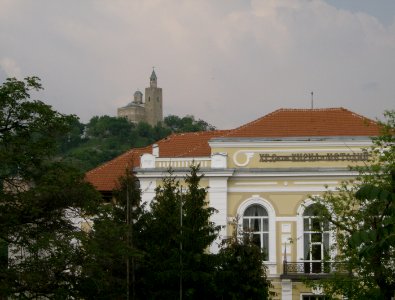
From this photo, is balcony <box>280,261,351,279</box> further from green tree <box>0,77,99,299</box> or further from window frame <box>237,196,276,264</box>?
green tree <box>0,77,99,299</box>

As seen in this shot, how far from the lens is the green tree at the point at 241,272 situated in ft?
100

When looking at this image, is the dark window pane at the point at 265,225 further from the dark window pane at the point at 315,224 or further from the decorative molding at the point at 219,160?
the dark window pane at the point at 315,224

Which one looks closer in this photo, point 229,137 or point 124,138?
point 229,137

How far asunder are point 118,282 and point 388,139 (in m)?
8.95

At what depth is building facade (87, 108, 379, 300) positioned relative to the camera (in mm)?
38656

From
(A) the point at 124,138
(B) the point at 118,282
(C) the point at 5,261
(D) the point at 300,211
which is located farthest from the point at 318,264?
(A) the point at 124,138

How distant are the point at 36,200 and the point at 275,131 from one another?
18.2 meters

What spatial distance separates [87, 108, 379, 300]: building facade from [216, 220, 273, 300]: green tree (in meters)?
6.87

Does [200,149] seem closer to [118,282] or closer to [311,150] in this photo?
[311,150]

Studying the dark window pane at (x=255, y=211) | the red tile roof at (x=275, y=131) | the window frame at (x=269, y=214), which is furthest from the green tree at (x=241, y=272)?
the red tile roof at (x=275, y=131)

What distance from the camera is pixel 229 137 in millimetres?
39219

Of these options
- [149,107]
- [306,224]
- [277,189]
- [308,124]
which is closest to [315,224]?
[306,224]

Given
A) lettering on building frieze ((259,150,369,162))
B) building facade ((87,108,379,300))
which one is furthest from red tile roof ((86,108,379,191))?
lettering on building frieze ((259,150,369,162))

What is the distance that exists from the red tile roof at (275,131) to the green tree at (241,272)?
8578 mm
